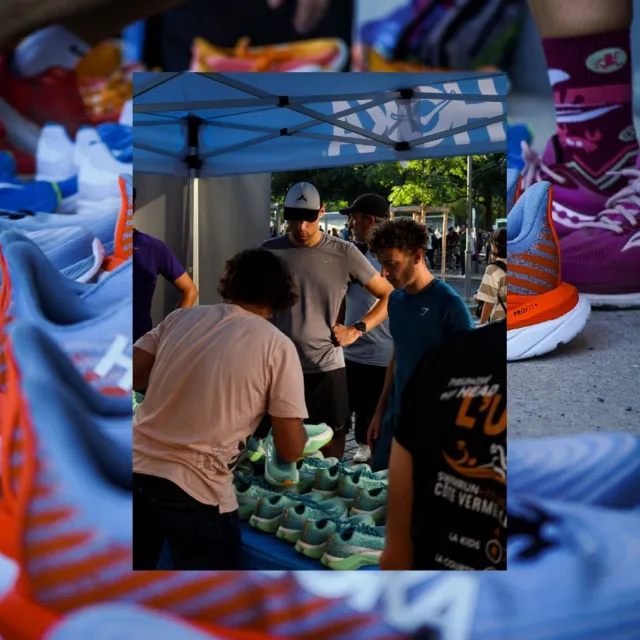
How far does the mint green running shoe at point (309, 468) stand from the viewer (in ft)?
9.64

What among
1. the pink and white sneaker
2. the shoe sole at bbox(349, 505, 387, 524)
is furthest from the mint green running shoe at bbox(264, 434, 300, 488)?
the pink and white sneaker

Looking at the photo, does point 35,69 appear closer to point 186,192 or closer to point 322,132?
point 186,192

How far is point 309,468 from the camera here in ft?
9.72

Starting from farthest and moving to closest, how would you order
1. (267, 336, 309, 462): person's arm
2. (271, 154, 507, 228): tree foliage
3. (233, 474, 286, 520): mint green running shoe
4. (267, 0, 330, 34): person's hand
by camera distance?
(233, 474, 286, 520): mint green running shoe → (271, 154, 507, 228): tree foliage → (267, 0, 330, 34): person's hand → (267, 336, 309, 462): person's arm

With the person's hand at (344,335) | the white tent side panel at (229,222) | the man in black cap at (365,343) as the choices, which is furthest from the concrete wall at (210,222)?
the person's hand at (344,335)

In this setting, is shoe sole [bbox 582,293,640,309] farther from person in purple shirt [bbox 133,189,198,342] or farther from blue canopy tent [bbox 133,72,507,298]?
person in purple shirt [bbox 133,189,198,342]

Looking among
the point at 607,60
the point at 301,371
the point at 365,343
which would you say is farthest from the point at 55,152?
the point at 607,60

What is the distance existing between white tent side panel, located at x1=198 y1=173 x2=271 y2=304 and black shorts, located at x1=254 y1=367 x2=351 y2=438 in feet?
1.48

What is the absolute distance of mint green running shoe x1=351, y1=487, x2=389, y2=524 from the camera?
2773 millimetres

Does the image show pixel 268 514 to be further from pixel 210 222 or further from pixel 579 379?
pixel 579 379

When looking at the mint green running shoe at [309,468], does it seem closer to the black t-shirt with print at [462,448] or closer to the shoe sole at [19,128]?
the black t-shirt with print at [462,448]

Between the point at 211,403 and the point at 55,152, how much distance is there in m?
0.99

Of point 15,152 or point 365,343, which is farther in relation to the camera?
point 365,343

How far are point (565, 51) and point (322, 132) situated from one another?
86 centimetres
